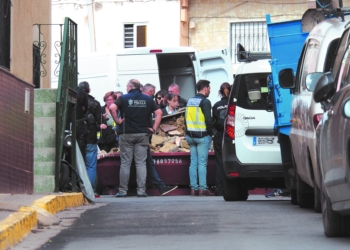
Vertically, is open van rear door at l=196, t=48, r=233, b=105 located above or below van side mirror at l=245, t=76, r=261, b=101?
above

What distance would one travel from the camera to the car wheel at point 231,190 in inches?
575

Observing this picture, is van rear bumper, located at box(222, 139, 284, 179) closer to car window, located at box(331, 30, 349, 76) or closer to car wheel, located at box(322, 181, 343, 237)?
car window, located at box(331, 30, 349, 76)

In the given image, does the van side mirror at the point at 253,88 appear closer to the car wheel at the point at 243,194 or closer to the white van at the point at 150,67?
the car wheel at the point at 243,194

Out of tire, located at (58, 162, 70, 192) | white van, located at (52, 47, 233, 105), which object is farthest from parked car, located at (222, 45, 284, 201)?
white van, located at (52, 47, 233, 105)

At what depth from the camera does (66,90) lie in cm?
1394

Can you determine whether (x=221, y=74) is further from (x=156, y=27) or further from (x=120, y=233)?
(x=120, y=233)

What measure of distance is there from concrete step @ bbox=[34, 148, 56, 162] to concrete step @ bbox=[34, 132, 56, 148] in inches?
2.3

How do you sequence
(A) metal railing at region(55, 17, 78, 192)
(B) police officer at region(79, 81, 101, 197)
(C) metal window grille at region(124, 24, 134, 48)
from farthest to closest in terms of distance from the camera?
(C) metal window grille at region(124, 24, 134, 48) → (B) police officer at region(79, 81, 101, 197) → (A) metal railing at region(55, 17, 78, 192)

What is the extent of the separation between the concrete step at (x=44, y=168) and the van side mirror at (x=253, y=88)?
300cm

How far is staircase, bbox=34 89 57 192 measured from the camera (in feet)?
44.9

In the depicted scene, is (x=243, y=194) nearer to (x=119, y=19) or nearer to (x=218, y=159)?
(x=218, y=159)

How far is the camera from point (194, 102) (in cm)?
1773

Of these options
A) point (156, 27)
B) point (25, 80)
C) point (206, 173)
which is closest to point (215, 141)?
point (206, 173)

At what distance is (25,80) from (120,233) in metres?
5.23
